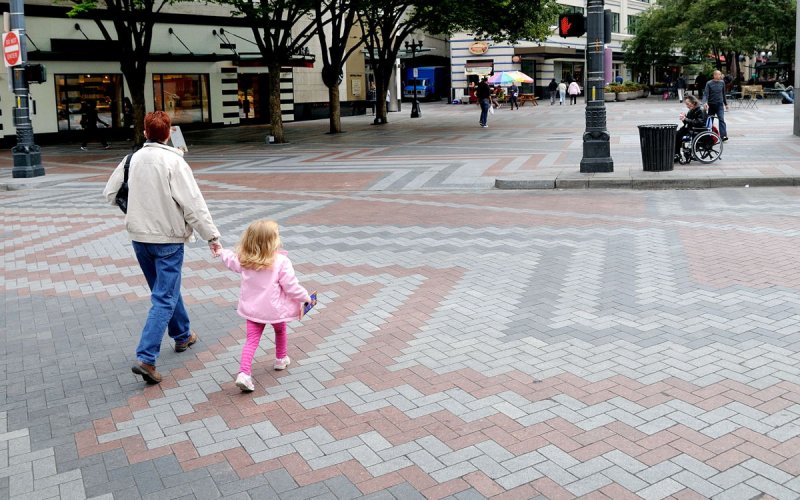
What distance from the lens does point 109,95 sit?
33438mm

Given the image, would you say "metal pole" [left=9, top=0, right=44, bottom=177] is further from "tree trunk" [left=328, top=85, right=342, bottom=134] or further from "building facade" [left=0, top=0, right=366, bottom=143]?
"tree trunk" [left=328, top=85, right=342, bottom=134]

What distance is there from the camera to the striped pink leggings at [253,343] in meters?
5.49

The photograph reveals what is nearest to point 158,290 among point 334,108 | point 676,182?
point 676,182

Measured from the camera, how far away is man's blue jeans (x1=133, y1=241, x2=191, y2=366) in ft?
18.5

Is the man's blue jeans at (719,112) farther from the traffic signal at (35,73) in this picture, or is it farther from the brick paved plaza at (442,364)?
the traffic signal at (35,73)

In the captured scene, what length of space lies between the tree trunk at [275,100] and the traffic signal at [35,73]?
29.8 feet

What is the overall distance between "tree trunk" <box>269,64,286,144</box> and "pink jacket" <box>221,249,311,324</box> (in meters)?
22.6

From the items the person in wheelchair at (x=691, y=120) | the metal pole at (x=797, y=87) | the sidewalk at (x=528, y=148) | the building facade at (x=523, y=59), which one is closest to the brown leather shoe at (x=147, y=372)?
the sidewalk at (x=528, y=148)

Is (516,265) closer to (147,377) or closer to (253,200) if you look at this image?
(147,377)

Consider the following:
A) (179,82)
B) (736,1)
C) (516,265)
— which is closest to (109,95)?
(179,82)

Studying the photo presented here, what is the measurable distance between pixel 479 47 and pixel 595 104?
4652cm

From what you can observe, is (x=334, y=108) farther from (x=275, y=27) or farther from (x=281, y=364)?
(x=281, y=364)

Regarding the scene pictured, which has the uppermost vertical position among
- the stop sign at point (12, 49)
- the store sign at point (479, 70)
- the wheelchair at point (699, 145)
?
the store sign at point (479, 70)

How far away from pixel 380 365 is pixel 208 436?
4.96 feet
